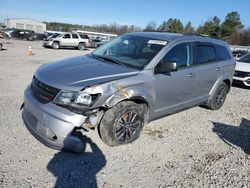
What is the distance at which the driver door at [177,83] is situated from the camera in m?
4.28

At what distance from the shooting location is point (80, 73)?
3.74 m

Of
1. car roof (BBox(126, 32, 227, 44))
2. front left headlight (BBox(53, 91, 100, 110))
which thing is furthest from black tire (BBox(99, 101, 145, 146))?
car roof (BBox(126, 32, 227, 44))

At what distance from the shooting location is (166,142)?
4.26m

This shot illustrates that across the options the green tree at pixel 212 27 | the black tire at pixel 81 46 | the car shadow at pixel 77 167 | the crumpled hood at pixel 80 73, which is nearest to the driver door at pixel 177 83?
the crumpled hood at pixel 80 73

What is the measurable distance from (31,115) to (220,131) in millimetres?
3641

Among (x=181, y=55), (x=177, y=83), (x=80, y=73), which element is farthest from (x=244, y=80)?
(x=80, y=73)

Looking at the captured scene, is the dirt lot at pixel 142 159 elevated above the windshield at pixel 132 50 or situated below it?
below

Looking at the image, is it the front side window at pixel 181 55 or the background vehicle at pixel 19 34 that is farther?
the background vehicle at pixel 19 34

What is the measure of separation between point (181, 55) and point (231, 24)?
63298 mm

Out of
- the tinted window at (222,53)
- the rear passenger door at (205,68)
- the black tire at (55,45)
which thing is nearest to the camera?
the rear passenger door at (205,68)

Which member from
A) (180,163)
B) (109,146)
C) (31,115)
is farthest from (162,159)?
(31,115)

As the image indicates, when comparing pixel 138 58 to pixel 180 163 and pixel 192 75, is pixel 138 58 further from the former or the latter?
pixel 180 163

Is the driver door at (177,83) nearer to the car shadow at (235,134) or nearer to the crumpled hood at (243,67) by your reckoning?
the car shadow at (235,134)

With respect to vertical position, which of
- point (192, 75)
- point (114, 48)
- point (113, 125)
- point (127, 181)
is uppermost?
point (114, 48)
